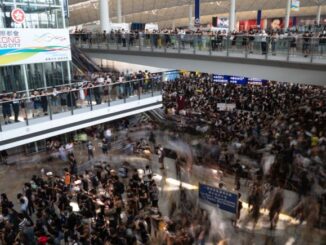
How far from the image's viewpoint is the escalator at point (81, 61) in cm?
2249

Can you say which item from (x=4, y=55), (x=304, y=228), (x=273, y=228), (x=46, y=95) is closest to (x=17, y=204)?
Result: (x=46, y=95)

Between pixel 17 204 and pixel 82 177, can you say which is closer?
pixel 82 177

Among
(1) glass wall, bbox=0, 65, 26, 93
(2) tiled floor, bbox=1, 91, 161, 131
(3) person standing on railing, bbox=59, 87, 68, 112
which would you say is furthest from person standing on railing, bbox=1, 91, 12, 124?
(1) glass wall, bbox=0, 65, 26, 93

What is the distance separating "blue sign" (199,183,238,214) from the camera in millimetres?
9312

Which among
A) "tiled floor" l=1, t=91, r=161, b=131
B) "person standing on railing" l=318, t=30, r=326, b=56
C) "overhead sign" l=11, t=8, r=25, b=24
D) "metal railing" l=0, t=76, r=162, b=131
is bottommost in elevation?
"tiled floor" l=1, t=91, r=161, b=131

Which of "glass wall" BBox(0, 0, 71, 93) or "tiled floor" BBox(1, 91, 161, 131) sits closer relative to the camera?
"tiled floor" BBox(1, 91, 161, 131)

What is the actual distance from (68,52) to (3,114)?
24.5ft

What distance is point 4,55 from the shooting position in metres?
15.2

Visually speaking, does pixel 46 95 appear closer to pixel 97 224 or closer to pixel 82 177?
pixel 82 177

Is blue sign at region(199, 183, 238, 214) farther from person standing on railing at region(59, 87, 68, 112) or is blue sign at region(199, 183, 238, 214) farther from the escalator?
the escalator

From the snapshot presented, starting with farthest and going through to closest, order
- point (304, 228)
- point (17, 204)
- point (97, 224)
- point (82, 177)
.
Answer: point (17, 204) < point (82, 177) < point (304, 228) < point (97, 224)

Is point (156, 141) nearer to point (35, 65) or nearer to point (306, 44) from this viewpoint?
point (35, 65)

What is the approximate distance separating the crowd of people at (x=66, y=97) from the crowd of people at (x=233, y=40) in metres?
2.50

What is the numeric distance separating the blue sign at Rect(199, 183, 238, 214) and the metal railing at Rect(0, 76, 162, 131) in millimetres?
7218
